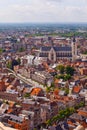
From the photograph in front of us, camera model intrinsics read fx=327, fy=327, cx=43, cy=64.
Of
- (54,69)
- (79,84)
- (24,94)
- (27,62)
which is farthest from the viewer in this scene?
(27,62)

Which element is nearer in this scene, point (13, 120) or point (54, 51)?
point (13, 120)

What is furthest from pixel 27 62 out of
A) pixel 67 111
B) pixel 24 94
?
pixel 67 111

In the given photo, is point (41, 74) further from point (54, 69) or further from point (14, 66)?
point (14, 66)

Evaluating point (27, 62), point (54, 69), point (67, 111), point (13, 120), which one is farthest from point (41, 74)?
point (13, 120)

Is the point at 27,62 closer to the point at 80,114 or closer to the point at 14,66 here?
the point at 14,66

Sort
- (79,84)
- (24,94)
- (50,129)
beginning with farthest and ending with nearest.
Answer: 1. (79,84)
2. (24,94)
3. (50,129)

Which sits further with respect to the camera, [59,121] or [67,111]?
[67,111]
